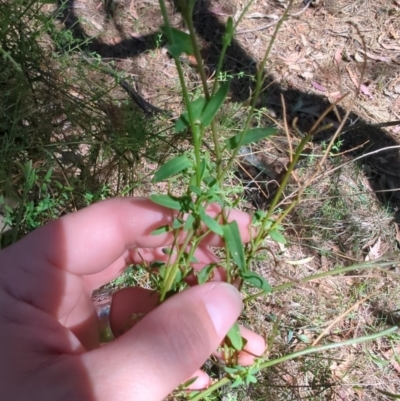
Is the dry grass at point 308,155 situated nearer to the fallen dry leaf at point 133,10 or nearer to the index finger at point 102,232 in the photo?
the fallen dry leaf at point 133,10

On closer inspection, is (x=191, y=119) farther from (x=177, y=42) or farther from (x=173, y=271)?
(x=173, y=271)

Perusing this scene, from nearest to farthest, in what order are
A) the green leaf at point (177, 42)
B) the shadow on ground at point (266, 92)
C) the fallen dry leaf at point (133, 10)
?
the green leaf at point (177, 42) < the shadow on ground at point (266, 92) < the fallen dry leaf at point (133, 10)

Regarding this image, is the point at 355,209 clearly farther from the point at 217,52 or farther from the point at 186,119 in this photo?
the point at 186,119

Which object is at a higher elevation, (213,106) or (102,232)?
(213,106)

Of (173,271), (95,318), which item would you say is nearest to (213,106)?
(173,271)

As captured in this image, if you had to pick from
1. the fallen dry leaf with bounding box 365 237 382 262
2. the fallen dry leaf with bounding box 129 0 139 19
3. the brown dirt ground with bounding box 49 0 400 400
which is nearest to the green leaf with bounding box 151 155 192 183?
the brown dirt ground with bounding box 49 0 400 400

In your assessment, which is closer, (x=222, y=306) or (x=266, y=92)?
(x=222, y=306)

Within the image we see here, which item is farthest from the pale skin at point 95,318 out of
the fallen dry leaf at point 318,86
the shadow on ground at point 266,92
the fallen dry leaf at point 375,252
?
the fallen dry leaf at point 318,86
